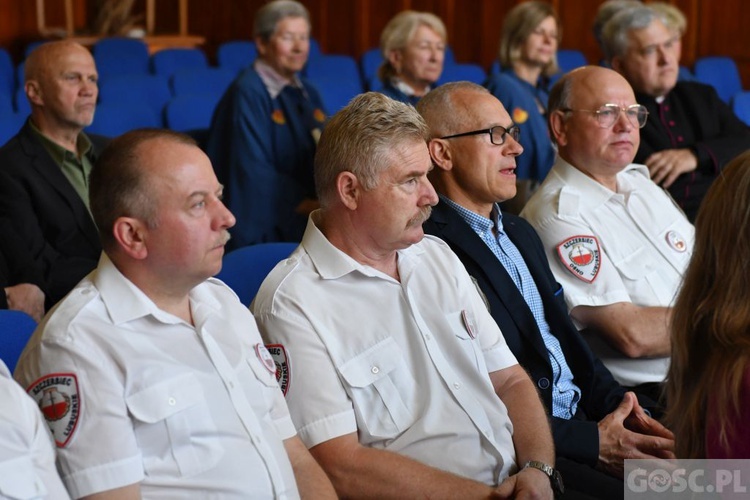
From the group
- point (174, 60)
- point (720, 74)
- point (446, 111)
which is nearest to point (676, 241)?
point (446, 111)

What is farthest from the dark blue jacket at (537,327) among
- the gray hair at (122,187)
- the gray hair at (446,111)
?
the gray hair at (122,187)

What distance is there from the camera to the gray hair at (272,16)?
4922mm

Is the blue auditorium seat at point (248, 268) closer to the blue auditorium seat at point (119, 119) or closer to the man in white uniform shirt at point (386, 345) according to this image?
the man in white uniform shirt at point (386, 345)

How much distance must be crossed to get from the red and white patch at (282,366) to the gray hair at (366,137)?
14.0 inches

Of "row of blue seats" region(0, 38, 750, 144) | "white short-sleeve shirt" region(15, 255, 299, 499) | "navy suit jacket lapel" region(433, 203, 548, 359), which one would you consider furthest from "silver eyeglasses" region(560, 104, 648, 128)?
"row of blue seats" region(0, 38, 750, 144)

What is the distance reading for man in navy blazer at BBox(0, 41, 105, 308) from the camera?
133 inches

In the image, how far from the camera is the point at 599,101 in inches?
118

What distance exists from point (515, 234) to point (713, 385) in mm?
1117

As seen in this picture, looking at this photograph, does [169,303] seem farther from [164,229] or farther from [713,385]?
[713,385]

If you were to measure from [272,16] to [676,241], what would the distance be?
8.58 ft

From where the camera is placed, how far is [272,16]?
16.3 ft

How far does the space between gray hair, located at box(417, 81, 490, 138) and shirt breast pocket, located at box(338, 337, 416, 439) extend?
715 mm

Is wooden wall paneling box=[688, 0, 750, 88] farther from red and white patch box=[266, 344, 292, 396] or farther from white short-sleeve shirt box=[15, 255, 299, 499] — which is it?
white short-sleeve shirt box=[15, 255, 299, 499]

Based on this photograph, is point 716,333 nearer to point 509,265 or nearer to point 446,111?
point 509,265
